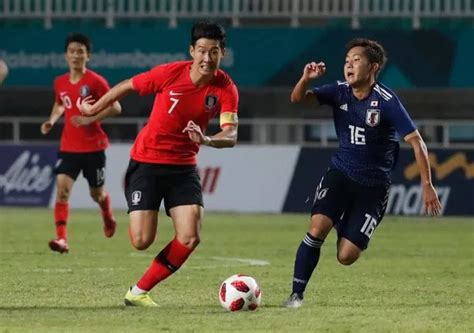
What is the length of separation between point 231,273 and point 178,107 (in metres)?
3.68

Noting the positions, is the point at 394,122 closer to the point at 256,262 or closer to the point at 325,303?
the point at 325,303

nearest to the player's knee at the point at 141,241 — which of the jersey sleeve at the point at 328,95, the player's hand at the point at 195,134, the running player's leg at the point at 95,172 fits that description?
the player's hand at the point at 195,134

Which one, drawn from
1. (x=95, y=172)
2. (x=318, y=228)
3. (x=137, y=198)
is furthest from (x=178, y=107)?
(x=95, y=172)

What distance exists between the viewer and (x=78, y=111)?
17422mm

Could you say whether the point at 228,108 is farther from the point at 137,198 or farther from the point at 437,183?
the point at 437,183

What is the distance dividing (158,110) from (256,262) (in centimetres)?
496

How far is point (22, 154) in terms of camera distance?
2683 centimetres

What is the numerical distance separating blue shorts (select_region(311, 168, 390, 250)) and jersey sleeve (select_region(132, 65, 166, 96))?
4.87 ft

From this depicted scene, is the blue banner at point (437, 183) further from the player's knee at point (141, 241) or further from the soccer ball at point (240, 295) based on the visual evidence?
the soccer ball at point (240, 295)

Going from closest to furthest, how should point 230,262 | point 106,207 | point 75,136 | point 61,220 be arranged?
point 230,262
point 61,220
point 75,136
point 106,207

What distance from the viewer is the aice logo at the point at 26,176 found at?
87.9ft

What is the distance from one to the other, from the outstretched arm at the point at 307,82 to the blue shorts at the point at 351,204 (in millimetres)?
673

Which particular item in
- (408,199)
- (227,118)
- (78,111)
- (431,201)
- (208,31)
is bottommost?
(408,199)

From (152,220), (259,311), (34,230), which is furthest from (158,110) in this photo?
(34,230)
